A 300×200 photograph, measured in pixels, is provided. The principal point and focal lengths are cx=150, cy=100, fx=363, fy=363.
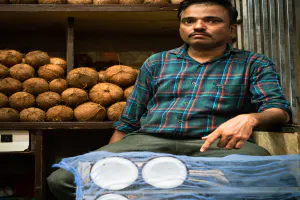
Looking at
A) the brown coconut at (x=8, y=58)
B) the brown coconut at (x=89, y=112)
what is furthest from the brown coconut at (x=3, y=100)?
the brown coconut at (x=89, y=112)

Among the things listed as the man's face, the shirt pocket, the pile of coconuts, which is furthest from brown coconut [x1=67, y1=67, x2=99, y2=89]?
the shirt pocket

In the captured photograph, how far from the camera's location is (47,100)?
2949 mm

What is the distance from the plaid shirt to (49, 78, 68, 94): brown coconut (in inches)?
40.1

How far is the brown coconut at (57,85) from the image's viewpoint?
9.96ft

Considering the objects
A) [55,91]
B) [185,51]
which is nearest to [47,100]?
[55,91]

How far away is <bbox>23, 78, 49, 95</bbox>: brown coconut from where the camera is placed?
301 cm

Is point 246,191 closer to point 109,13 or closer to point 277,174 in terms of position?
point 277,174

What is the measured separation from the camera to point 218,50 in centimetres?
219

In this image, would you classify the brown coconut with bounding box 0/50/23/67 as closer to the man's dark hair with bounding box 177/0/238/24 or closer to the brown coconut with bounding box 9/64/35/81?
the brown coconut with bounding box 9/64/35/81

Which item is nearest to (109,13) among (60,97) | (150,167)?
(60,97)

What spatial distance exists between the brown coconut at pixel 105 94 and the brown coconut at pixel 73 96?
90mm

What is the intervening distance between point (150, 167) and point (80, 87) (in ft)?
6.58

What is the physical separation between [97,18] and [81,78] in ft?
2.07

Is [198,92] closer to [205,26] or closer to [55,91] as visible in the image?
[205,26]
